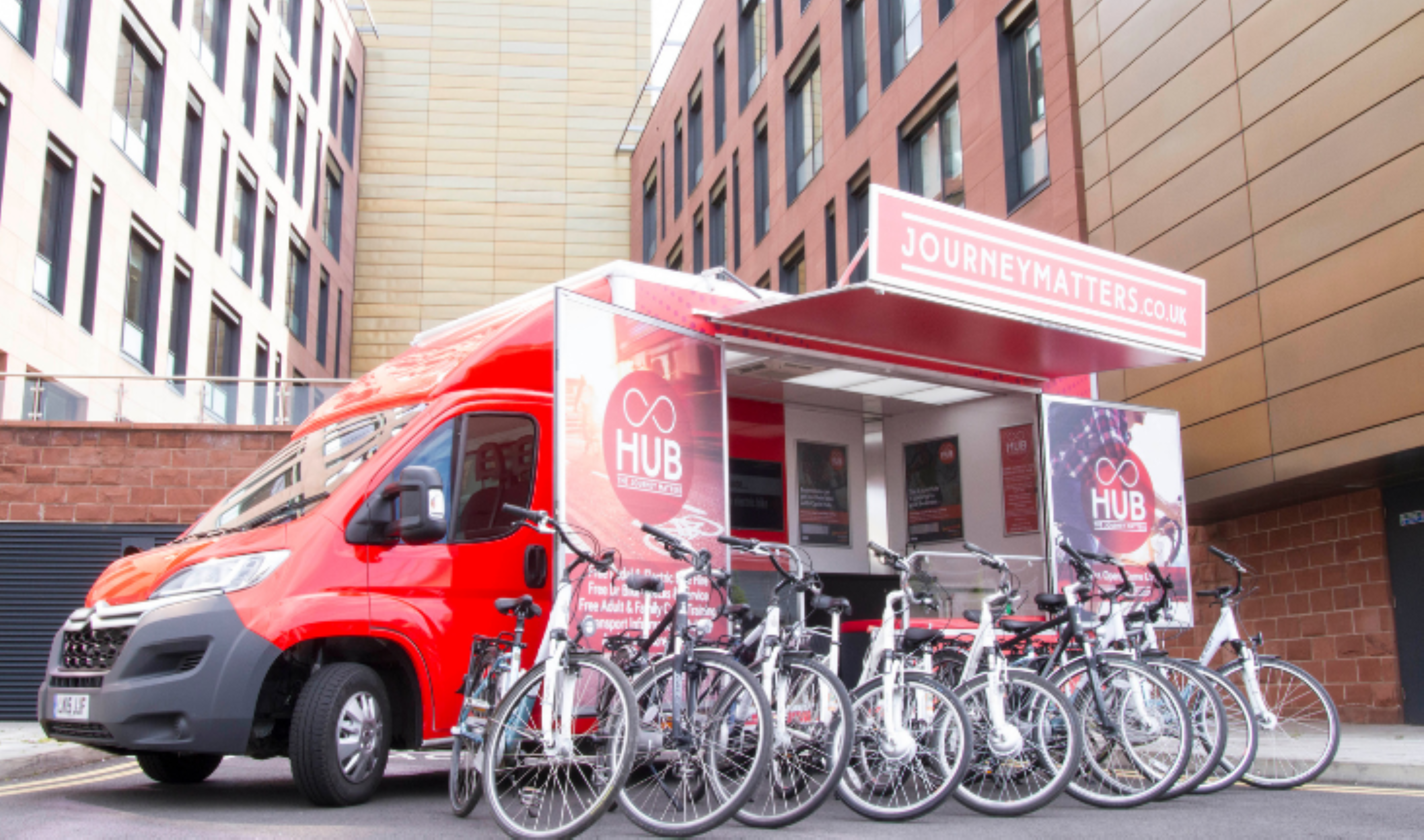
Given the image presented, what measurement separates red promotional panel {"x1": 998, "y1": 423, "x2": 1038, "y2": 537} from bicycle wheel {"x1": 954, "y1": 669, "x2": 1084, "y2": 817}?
16.4 ft

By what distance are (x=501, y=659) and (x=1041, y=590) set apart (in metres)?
5.65

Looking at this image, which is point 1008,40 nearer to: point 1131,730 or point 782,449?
point 782,449

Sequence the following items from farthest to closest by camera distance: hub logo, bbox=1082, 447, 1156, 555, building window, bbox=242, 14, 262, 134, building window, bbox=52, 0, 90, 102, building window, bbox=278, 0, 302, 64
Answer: building window, bbox=278, 0, 302, 64
building window, bbox=242, 14, 262, 134
building window, bbox=52, 0, 90, 102
hub logo, bbox=1082, 447, 1156, 555

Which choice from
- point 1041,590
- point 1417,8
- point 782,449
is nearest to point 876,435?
point 782,449

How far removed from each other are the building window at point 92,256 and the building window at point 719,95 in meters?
14.9

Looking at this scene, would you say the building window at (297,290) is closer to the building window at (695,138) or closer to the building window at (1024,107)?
the building window at (695,138)

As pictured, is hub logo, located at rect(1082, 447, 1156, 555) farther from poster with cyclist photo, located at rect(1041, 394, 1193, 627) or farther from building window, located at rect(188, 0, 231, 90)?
building window, located at rect(188, 0, 231, 90)

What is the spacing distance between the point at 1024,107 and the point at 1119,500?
8.25m

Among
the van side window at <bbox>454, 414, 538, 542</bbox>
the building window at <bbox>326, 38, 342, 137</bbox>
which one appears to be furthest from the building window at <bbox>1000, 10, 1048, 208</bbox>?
the building window at <bbox>326, 38, 342, 137</bbox>

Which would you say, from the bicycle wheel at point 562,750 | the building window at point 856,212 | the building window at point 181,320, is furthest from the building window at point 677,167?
the bicycle wheel at point 562,750

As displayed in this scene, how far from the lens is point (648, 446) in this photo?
307 inches

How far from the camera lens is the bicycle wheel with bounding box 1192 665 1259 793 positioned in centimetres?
633

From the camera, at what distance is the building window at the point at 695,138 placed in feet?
111

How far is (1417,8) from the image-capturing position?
34.3 ft
